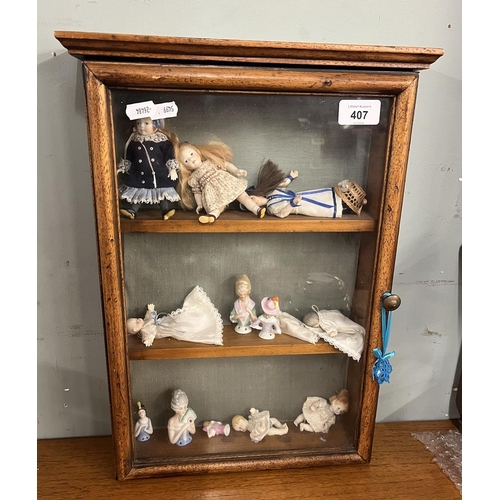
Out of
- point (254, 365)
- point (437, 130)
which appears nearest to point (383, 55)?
point (437, 130)

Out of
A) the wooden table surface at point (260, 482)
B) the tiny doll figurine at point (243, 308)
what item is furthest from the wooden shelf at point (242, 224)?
the wooden table surface at point (260, 482)

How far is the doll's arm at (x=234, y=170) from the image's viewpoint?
847 millimetres

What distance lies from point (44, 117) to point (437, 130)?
799 millimetres

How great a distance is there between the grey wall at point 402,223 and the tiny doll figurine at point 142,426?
0.19 m

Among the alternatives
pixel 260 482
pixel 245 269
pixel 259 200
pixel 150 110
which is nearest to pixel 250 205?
pixel 259 200

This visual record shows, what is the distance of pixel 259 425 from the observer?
3.24 ft

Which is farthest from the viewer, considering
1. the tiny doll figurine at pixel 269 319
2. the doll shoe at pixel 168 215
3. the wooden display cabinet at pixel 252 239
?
the tiny doll figurine at pixel 269 319

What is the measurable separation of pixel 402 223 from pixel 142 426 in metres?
0.70

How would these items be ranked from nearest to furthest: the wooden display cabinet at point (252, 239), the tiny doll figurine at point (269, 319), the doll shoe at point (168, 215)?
1. the wooden display cabinet at point (252, 239)
2. the doll shoe at point (168, 215)
3. the tiny doll figurine at point (269, 319)

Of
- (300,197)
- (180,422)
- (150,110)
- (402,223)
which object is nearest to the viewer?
(150,110)

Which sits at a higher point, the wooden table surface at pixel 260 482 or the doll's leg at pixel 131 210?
the doll's leg at pixel 131 210

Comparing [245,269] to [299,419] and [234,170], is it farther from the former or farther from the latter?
[299,419]

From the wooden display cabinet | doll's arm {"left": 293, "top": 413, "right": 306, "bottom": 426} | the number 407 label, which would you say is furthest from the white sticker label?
doll's arm {"left": 293, "top": 413, "right": 306, "bottom": 426}

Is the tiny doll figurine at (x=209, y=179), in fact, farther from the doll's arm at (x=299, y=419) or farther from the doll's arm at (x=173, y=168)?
the doll's arm at (x=299, y=419)
